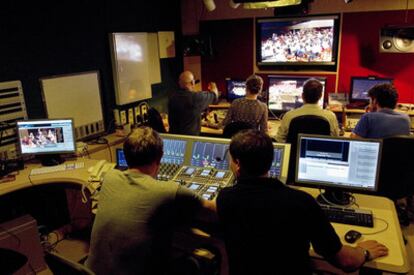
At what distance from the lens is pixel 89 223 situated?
3748mm

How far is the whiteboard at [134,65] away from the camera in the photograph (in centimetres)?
437

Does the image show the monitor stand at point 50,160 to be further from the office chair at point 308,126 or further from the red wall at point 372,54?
the red wall at point 372,54

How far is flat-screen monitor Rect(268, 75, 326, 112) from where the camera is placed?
15.0 feet

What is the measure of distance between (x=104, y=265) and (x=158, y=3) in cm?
414

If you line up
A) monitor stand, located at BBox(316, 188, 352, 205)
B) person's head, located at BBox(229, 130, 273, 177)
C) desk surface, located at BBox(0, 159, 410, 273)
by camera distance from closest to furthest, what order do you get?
person's head, located at BBox(229, 130, 273, 177) < desk surface, located at BBox(0, 159, 410, 273) < monitor stand, located at BBox(316, 188, 352, 205)

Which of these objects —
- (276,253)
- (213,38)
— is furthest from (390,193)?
(213,38)

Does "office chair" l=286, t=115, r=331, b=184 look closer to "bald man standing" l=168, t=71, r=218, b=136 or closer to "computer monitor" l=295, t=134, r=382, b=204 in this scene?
"computer monitor" l=295, t=134, r=382, b=204

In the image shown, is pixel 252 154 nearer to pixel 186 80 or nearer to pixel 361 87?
pixel 186 80

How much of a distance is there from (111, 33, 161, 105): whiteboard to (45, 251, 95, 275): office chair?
3096 mm

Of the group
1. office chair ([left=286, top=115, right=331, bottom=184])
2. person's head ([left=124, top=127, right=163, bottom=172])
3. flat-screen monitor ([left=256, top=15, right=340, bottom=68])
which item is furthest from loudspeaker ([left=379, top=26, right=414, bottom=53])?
person's head ([left=124, top=127, right=163, bottom=172])

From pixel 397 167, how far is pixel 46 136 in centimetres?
295

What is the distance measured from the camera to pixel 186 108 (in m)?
4.17

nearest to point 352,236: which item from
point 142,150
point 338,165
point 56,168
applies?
point 338,165

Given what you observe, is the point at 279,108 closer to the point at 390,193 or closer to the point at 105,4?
the point at 390,193
